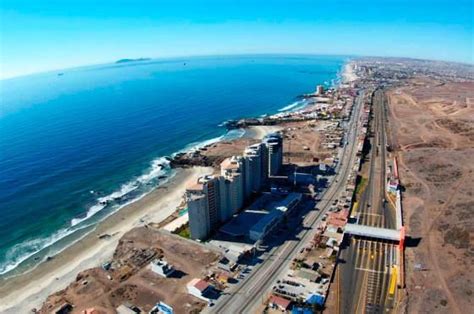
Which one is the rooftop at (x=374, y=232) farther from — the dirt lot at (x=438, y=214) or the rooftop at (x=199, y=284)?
the rooftop at (x=199, y=284)

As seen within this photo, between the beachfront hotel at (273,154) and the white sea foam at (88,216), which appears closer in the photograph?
the white sea foam at (88,216)

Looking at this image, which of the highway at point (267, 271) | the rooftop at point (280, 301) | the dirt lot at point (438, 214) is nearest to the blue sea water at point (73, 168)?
the highway at point (267, 271)

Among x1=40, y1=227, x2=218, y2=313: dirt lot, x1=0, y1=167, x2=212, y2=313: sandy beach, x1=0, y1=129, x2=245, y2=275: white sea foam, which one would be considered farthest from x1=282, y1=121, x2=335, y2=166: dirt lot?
x1=40, y1=227, x2=218, y2=313: dirt lot

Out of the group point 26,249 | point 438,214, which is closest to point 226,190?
point 26,249

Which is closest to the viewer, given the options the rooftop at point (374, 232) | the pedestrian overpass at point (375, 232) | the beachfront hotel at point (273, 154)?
the pedestrian overpass at point (375, 232)

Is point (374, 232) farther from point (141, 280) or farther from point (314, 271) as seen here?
point (141, 280)

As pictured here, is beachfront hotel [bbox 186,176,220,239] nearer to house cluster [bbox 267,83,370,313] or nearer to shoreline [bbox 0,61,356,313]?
shoreline [bbox 0,61,356,313]
